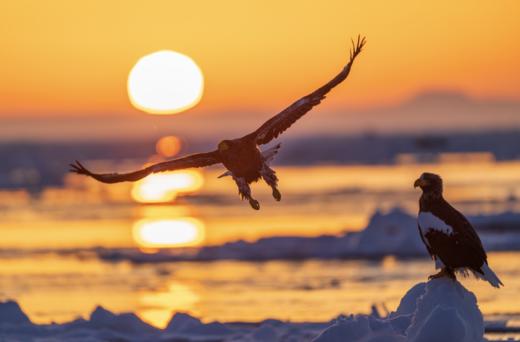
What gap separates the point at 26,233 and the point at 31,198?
31.9ft

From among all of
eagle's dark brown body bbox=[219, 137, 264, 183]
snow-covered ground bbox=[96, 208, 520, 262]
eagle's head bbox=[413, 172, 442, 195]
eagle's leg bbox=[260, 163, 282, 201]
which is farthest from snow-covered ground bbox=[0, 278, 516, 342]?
snow-covered ground bbox=[96, 208, 520, 262]

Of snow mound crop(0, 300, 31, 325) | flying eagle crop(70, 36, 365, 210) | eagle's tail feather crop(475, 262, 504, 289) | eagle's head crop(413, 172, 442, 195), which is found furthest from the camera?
flying eagle crop(70, 36, 365, 210)

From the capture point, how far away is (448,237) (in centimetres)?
965

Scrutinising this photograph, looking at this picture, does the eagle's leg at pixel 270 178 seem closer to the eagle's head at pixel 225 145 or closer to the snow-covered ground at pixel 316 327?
the eagle's head at pixel 225 145

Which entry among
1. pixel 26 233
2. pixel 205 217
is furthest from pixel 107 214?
pixel 26 233

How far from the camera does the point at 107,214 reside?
26797 mm

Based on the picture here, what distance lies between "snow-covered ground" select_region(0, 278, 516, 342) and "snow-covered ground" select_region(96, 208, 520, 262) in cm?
554

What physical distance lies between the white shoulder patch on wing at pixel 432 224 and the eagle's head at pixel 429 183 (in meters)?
0.17

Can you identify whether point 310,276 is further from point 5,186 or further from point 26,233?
point 5,186

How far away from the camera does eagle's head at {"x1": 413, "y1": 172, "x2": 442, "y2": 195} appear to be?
972 centimetres

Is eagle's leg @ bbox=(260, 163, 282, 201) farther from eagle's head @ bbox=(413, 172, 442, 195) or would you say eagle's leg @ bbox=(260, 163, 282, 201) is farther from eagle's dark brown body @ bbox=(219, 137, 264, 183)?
eagle's head @ bbox=(413, 172, 442, 195)

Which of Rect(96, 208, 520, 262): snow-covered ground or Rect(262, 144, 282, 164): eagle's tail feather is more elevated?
Rect(262, 144, 282, 164): eagle's tail feather

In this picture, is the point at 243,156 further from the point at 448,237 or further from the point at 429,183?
the point at 448,237

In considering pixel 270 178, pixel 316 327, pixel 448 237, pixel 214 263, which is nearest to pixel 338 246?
pixel 214 263
